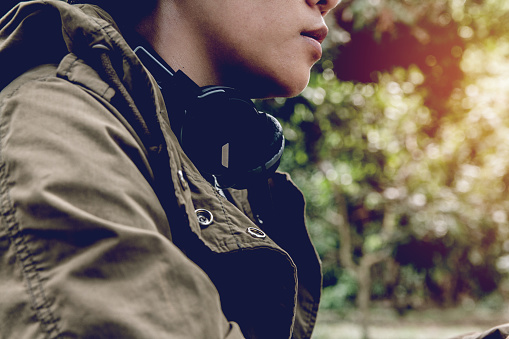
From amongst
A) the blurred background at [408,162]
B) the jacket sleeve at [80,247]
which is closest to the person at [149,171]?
the jacket sleeve at [80,247]

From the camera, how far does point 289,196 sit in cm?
183

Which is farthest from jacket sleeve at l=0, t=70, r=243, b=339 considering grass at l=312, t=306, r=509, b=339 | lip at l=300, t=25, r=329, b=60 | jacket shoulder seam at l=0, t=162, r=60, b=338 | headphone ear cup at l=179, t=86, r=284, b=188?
grass at l=312, t=306, r=509, b=339

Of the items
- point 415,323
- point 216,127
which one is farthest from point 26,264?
point 415,323

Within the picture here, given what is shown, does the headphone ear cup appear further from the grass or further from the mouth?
the grass

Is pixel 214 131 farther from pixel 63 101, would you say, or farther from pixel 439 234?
pixel 439 234

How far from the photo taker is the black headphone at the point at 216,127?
133 cm

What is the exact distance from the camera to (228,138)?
141cm

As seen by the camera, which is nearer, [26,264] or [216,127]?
[26,264]

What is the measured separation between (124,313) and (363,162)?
7006mm

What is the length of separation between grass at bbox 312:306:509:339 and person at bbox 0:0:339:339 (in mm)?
7388

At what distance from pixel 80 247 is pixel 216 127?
2.22 ft

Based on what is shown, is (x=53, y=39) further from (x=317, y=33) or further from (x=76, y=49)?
(x=317, y=33)

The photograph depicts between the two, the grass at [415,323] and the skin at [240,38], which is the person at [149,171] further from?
the grass at [415,323]

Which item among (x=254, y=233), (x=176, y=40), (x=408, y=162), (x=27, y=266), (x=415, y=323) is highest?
(x=27, y=266)
